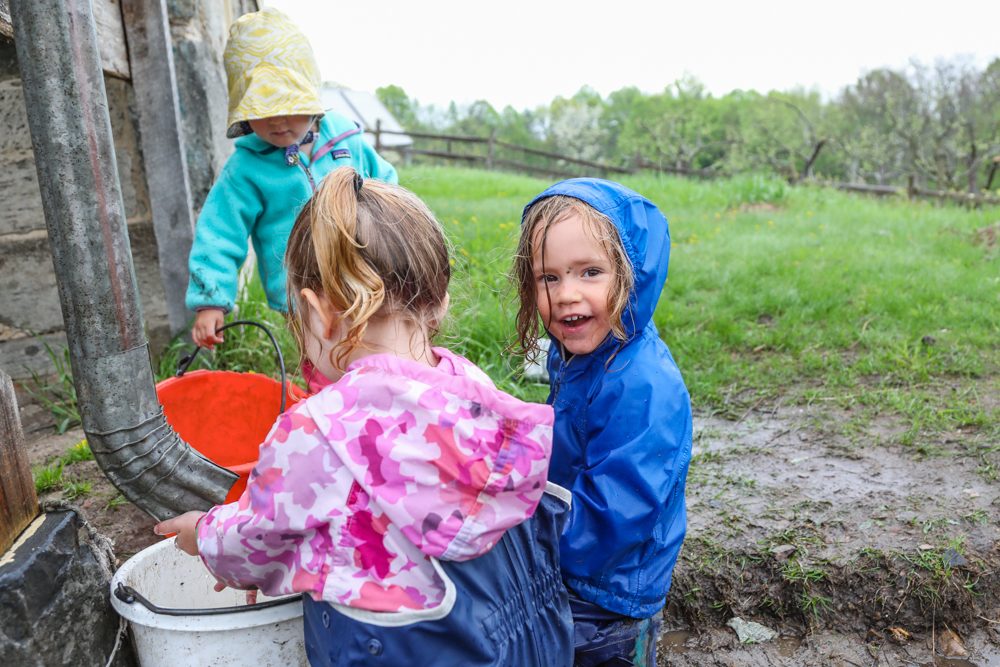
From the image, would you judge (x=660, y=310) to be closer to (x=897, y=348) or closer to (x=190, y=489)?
(x=897, y=348)

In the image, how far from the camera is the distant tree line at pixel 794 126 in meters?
25.7

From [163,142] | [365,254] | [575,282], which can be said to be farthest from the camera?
[163,142]

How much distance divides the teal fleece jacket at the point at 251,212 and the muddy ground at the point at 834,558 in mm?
768

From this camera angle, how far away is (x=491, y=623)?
1.09 meters

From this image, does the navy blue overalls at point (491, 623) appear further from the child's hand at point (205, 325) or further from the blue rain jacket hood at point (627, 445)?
the child's hand at point (205, 325)

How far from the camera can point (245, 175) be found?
2301 mm

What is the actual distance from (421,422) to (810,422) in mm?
2413

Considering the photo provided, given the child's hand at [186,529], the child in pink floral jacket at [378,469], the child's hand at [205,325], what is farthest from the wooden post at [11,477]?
the child's hand at [205,325]

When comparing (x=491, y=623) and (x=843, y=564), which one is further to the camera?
(x=843, y=564)

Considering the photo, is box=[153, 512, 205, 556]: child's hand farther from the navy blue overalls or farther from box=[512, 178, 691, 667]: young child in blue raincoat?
box=[512, 178, 691, 667]: young child in blue raincoat

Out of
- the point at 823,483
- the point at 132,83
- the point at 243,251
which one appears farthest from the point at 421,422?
the point at 132,83

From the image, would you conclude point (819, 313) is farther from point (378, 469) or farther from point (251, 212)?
point (378, 469)

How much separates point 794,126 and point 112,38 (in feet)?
165

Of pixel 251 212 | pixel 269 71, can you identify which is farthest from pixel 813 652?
pixel 269 71
